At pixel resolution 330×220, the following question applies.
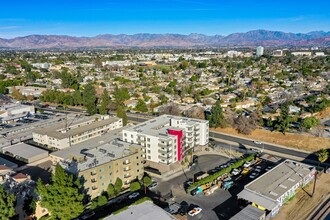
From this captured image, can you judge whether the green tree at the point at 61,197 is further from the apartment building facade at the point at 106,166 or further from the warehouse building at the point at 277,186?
the warehouse building at the point at 277,186

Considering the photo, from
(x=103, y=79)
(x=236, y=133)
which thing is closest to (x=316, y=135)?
(x=236, y=133)

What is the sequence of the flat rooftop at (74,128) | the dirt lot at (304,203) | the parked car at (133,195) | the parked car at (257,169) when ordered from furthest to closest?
the flat rooftop at (74,128) < the parked car at (257,169) < the parked car at (133,195) < the dirt lot at (304,203)

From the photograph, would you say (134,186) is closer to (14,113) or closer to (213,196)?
(213,196)

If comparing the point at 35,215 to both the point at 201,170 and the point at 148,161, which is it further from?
the point at 201,170

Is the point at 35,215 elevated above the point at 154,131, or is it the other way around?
the point at 154,131

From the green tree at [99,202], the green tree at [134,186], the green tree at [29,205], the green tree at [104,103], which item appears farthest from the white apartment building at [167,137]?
the green tree at [104,103]

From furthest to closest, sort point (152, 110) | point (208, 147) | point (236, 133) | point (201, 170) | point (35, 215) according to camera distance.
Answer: point (152, 110), point (236, 133), point (208, 147), point (201, 170), point (35, 215)

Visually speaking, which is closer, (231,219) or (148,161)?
(231,219)
